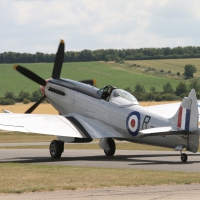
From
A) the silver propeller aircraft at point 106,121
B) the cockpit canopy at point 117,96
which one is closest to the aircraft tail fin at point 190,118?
the silver propeller aircraft at point 106,121

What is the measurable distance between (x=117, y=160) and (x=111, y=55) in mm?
106395

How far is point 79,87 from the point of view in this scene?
28.1 metres

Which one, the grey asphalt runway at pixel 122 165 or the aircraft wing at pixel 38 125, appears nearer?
the grey asphalt runway at pixel 122 165

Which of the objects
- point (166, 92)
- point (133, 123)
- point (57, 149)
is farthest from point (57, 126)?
point (166, 92)

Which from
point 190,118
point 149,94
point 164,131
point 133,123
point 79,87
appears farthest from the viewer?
point 149,94

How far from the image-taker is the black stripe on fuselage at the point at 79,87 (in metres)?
27.2

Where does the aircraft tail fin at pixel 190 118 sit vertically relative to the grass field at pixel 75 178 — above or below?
above

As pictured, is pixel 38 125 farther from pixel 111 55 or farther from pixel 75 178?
pixel 111 55

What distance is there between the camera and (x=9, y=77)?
107312 millimetres

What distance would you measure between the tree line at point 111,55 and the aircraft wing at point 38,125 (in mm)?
96322

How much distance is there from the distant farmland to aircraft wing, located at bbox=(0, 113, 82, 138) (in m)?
69.6

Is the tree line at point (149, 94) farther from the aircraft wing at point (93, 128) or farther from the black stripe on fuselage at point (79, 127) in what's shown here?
the aircraft wing at point (93, 128)

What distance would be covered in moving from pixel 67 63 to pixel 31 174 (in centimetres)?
9772

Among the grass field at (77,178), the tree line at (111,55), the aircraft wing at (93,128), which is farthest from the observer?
the tree line at (111,55)
